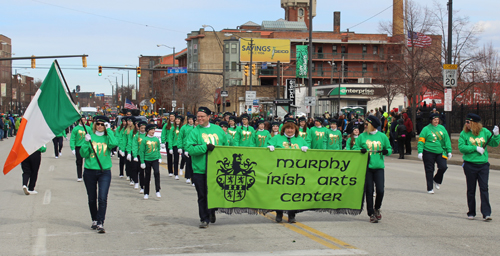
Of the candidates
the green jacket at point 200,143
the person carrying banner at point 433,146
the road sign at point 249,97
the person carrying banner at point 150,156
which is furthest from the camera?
the road sign at point 249,97

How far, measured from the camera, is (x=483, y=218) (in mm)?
9312

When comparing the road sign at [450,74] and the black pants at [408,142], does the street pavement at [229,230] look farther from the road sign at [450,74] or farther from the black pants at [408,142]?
the black pants at [408,142]

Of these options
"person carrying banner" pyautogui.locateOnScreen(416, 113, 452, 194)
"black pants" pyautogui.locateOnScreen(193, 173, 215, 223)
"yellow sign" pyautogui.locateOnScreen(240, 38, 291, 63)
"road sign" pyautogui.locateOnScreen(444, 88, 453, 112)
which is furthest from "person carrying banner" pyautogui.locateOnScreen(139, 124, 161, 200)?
"yellow sign" pyautogui.locateOnScreen(240, 38, 291, 63)

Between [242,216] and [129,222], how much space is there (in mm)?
1991

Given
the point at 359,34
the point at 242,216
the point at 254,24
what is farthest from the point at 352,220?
the point at 254,24

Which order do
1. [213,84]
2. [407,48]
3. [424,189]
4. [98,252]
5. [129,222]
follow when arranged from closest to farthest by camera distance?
[98,252] → [129,222] → [424,189] → [407,48] → [213,84]

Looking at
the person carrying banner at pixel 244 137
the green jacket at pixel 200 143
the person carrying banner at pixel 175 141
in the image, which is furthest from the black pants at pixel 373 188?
the person carrying banner at pixel 175 141

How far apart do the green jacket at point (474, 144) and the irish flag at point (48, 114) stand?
21.4ft

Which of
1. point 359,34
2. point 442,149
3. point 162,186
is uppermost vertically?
point 359,34

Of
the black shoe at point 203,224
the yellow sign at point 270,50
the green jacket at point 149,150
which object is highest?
the yellow sign at point 270,50

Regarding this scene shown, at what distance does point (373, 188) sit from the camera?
9133mm

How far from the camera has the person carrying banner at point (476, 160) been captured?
9281mm

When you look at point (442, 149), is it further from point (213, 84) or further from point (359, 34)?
point (359, 34)

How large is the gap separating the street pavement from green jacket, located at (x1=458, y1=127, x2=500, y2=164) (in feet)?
3.43
